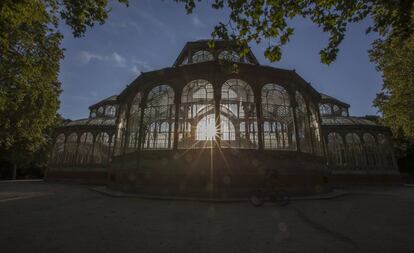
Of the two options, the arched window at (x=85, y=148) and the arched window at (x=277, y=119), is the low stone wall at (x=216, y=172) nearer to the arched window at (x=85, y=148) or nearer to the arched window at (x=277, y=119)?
the arched window at (x=277, y=119)

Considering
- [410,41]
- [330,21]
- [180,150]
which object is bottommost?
[180,150]

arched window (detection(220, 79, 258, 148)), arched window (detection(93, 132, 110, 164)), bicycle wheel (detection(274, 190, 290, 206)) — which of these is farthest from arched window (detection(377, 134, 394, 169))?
arched window (detection(93, 132, 110, 164))

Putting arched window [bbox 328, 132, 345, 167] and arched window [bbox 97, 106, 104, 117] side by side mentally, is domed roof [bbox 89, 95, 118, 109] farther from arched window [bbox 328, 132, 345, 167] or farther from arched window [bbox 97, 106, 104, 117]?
arched window [bbox 328, 132, 345, 167]

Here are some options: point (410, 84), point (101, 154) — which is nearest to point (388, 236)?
point (410, 84)

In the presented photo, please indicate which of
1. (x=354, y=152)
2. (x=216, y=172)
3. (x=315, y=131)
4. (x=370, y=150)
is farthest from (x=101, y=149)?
(x=370, y=150)

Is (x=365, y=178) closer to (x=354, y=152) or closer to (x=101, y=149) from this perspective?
(x=354, y=152)

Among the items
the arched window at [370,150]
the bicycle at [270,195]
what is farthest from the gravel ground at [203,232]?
the arched window at [370,150]

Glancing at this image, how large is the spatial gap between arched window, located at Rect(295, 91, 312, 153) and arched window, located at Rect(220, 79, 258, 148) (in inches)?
163

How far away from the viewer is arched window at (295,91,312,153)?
1689 cm

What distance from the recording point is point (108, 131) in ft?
108

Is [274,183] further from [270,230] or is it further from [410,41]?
[410,41]

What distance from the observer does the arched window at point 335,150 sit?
30125mm

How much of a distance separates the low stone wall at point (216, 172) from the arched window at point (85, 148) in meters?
19.6

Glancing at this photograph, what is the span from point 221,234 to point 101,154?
30810mm
